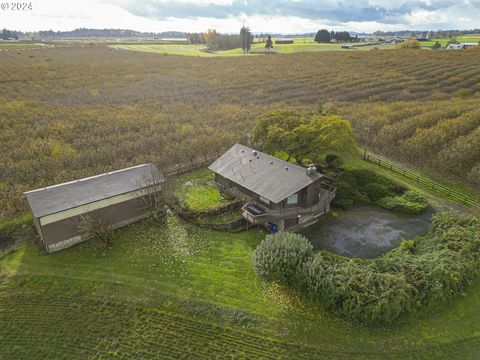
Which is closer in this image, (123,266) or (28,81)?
(123,266)

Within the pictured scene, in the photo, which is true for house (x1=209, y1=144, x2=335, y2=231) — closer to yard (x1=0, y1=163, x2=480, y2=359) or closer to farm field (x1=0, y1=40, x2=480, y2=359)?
farm field (x1=0, y1=40, x2=480, y2=359)

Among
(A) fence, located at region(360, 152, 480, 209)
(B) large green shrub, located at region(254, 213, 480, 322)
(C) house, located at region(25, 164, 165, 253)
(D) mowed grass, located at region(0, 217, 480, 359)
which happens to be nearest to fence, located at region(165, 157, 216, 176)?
(C) house, located at region(25, 164, 165, 253)

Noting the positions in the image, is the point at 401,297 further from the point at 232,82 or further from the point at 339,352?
the point at 232,82

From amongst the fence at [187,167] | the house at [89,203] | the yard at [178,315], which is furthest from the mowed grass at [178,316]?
the fence at [187,167]

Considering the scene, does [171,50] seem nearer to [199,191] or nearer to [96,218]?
[199,191]

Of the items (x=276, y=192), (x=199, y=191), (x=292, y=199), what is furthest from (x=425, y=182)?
(x=199, y=191)

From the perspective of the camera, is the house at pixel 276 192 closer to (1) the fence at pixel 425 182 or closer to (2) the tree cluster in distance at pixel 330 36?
(1) the fence at pixel 425 182

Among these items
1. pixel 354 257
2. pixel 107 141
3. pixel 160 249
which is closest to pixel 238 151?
pixel 160 249
